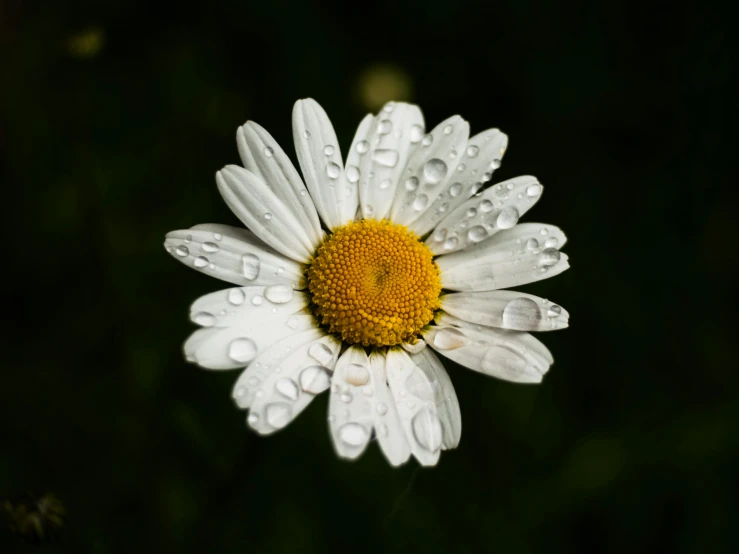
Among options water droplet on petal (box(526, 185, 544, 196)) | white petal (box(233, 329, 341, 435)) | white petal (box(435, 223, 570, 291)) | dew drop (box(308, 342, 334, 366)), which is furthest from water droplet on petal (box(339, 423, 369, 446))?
water droplet on petal (box(526, 185, 544, 196))

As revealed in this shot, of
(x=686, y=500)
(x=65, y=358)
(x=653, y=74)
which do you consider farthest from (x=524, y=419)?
(x=65, y=358)

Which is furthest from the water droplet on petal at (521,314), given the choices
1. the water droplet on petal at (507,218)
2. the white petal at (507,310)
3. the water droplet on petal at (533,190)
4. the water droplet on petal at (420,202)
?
the water droplet on petal at (420,202)

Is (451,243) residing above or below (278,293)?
above

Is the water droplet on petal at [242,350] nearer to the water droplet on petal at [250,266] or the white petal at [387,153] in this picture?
the water droplet on petal at [250,266]

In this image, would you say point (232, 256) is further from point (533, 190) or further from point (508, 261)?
point (533, 190)

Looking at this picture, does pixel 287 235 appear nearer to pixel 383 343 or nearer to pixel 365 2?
pixel 383 343

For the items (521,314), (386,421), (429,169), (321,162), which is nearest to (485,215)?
(429,169)
